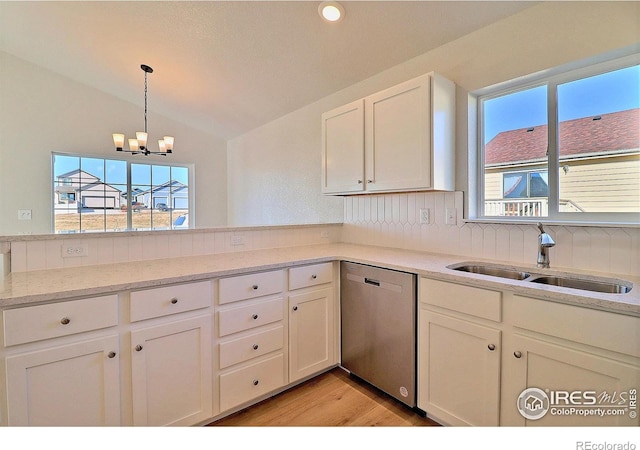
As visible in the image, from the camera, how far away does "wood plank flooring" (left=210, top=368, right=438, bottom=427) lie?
1660 mm

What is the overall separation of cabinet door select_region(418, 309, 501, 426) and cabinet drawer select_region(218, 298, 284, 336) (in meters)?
0.85

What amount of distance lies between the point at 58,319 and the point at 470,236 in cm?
226

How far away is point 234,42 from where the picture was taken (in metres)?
2.50

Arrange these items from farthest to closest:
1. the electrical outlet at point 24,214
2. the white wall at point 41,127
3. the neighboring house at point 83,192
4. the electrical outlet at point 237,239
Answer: the neighboring house at point 83,192
the electrical outlet at point 24,214
the white wall at point 41,127
the electrical outlet at point 237,239

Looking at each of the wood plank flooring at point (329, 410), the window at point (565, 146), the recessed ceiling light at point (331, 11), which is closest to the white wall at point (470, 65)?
the window at point (565, 146)

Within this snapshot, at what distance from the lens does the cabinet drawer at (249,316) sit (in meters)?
1.61

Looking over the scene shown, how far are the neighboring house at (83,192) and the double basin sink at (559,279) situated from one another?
16.3 ft

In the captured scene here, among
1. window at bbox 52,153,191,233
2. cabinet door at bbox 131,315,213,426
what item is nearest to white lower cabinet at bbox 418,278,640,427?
cabinet door at bbox 131,315,213,426

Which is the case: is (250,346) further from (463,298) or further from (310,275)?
(463,298)

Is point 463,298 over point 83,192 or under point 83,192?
under

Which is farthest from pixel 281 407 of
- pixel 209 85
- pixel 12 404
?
pixel 209 85

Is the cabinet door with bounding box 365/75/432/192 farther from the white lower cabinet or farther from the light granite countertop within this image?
the white lower cabinet

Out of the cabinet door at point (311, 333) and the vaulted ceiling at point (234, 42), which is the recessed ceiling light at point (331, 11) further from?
the cabinet door at point (311, 333)

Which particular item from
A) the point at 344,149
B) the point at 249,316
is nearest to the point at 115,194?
the point at 344,149
